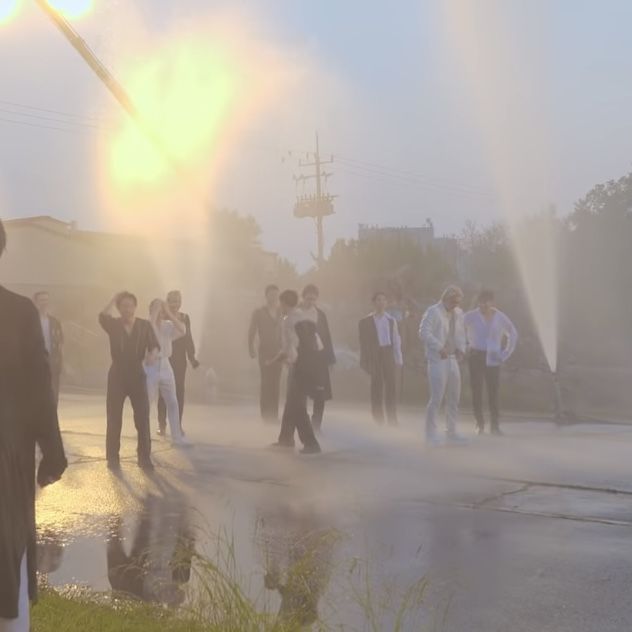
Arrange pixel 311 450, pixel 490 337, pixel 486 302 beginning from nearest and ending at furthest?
pixel 311 450 < pixel 490 337 < pixel 486 302

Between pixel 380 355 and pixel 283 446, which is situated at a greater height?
pixel 380 355

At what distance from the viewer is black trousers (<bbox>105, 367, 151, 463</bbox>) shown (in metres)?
10.2

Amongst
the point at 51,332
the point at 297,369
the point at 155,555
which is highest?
the point at 51,332

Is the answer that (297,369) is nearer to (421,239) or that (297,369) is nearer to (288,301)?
(288,301)

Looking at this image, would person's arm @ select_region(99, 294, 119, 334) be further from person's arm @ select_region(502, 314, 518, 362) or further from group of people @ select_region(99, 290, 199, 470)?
person's arm @ select_region(502, 314, 518, 362)

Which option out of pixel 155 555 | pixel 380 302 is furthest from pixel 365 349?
pixel 155 555

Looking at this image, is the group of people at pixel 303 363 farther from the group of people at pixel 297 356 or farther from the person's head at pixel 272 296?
the person's head at pixel 272 296

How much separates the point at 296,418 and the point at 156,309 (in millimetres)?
2376

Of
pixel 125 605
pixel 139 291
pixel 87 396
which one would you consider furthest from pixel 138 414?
pixel 139 291

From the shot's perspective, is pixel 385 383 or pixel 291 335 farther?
pixel 385 383

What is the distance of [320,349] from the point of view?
38.0 feet

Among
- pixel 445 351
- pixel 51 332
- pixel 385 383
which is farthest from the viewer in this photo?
pixel 385 383

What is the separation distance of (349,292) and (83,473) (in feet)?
86.8

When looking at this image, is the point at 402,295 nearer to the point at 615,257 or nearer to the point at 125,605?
the point at 615,257
